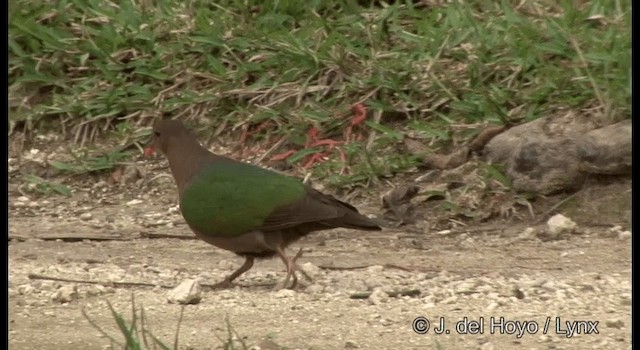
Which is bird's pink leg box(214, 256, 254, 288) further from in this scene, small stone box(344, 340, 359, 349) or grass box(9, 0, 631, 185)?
grass box(9, 0, 631, 185)

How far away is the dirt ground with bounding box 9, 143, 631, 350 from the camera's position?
4.50 meters

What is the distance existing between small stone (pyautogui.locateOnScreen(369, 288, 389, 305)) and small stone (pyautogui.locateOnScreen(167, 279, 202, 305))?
572 millimetres

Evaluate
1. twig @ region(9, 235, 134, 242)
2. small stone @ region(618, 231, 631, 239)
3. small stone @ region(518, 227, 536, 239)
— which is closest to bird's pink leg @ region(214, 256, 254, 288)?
twig @ region(9, 235, 134, 242)

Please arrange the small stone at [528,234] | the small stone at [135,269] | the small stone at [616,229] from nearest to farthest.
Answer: the small stone at [135,269], the small stone at [616,229], the small stone at [528,234]

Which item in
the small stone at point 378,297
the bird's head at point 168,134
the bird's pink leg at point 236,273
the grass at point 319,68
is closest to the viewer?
the small stone at point 378,297

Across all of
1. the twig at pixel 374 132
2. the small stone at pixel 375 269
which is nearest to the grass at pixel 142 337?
the small stone at pixel 375 269

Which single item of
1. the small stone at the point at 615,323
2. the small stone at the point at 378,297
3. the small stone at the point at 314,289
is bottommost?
the small stone at the point at 314,289

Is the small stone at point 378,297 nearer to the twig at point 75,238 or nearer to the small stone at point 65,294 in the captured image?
the small stone at point 65,294

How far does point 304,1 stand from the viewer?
25.4 feet

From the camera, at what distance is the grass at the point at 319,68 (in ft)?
22.0

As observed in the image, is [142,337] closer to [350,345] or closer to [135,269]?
[350,345]

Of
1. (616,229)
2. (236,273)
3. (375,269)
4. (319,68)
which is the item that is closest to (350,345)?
(236,273)

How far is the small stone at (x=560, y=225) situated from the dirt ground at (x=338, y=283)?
4 cm
